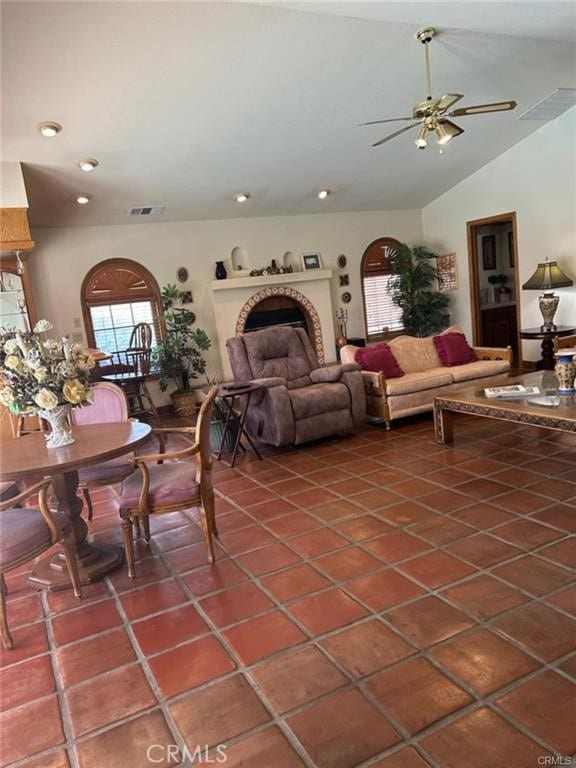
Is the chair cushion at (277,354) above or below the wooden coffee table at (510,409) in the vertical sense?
above

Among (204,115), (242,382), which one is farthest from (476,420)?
(204,115)

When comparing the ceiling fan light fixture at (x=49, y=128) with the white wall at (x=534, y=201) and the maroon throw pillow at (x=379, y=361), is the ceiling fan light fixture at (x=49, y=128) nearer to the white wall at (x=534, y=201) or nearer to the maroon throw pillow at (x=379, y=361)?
the maroon throw pillow at (x=379, y=361)

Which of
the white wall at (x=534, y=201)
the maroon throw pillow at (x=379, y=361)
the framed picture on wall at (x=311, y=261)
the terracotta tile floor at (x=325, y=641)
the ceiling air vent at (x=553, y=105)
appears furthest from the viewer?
the framed picture on wall at (x=311, y=261)

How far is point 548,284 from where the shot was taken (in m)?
6.36

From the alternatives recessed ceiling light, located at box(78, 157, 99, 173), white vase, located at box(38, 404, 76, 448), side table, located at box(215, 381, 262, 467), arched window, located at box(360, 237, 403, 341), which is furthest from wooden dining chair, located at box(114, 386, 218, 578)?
arched window, located at box(360, 237, 403, 341)

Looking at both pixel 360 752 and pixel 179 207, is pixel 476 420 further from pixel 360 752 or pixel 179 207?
pixel 179 207

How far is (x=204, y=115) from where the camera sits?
483cm

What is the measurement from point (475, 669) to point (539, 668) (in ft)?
0.72

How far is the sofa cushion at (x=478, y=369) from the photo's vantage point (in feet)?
17.5

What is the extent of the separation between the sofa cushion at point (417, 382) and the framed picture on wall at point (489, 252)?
391 centimetres

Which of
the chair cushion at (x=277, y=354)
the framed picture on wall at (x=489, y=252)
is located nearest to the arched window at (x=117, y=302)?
the chair cushion at (x=277, y=354)

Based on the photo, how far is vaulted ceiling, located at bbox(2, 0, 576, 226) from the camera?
3.70 metres

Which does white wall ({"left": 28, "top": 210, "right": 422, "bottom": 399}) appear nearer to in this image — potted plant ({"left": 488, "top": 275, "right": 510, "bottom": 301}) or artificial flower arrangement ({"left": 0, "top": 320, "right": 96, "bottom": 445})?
potted plant ({"left": 488, "top": 275, "right": 510, "bottom": 301})

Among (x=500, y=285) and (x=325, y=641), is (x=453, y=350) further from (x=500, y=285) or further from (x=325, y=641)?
(x=325, y=641)
